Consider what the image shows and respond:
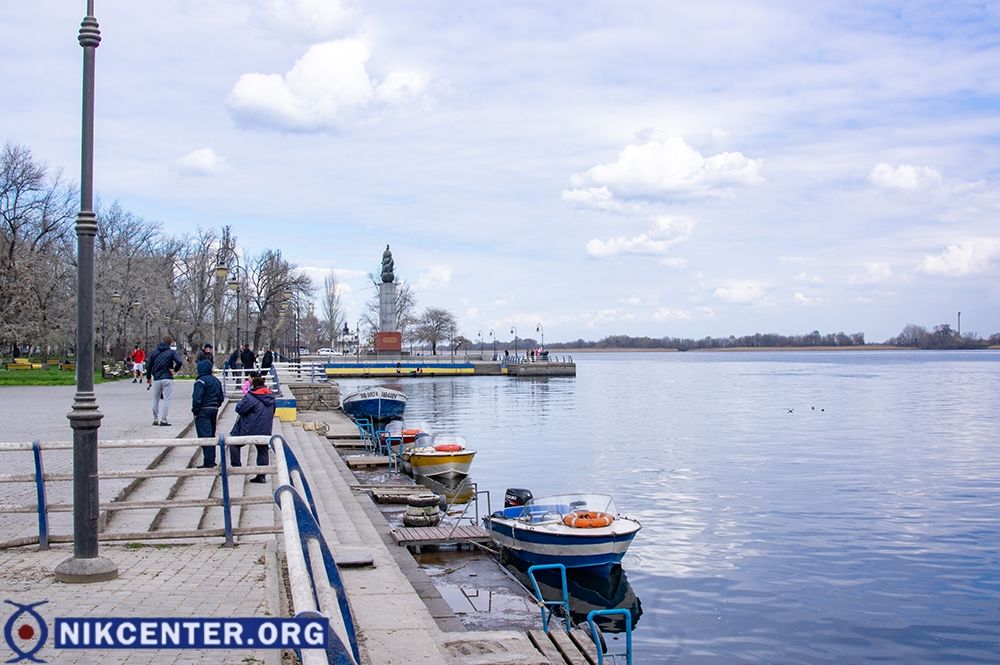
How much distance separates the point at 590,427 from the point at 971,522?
25221 millimetres

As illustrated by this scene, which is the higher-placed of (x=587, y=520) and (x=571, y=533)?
(x=587, y=520)

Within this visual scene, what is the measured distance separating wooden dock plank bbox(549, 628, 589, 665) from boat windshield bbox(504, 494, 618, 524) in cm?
551

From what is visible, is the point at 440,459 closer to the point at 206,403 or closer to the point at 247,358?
the point at 206,403

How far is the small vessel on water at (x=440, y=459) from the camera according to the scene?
27375 millimetres

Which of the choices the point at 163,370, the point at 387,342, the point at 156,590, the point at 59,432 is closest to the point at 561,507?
the point at 156,590

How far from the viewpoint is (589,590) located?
16.0 meters

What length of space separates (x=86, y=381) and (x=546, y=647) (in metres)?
5.45

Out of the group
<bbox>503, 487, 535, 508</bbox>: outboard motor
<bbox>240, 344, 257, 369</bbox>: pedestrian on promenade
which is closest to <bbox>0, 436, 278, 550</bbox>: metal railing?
<bbox>503, 487, 535, 508</bbox>: outboard motor

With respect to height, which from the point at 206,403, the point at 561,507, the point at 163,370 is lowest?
the point at 561,507

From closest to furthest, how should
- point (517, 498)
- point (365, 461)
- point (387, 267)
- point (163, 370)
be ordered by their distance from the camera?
point (517, 498) < point (163, 370) < point (365, 461) < point (387, 267)

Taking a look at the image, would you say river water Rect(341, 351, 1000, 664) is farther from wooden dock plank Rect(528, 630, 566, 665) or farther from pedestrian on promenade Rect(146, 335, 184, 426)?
pedestrian on promenade Rect(146, 335, 184, 426)

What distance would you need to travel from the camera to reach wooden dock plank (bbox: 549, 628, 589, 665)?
9.93 m

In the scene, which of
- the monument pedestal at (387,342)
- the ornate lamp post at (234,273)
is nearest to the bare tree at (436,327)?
the monument pedestal at (387,342)

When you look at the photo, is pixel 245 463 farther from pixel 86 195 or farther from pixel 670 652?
pixel 86 195
